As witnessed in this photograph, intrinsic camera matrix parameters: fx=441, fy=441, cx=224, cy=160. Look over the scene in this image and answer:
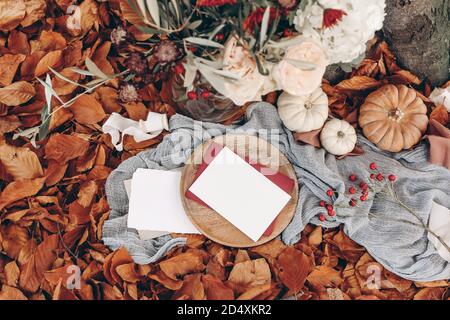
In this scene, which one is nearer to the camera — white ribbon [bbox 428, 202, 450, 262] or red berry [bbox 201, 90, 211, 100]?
red berry [bbox 201, 90, 211, 100]

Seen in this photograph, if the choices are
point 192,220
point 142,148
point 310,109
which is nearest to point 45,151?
point 142,148

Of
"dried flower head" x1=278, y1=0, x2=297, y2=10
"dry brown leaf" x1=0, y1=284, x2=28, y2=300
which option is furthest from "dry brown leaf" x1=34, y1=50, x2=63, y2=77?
"dried flower head" x1=278, y1=0, x2=297, y2=10

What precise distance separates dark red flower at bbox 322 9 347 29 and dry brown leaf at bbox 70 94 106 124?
601 mm

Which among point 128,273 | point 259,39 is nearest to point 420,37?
point 259,39

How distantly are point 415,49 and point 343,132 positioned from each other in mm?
283

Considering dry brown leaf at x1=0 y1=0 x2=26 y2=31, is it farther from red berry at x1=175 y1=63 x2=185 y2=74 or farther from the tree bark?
the tree bark

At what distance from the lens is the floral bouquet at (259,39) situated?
2.30 feet

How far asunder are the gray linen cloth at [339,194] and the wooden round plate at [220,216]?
19 mm

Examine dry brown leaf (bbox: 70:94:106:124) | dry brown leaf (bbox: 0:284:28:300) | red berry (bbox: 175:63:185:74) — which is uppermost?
red berry (bbox: 175:63:185:74)

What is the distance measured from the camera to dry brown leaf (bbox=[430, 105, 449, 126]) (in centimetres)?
110

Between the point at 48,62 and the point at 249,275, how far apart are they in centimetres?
70

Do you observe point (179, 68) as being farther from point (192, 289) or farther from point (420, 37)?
point (420, 37)

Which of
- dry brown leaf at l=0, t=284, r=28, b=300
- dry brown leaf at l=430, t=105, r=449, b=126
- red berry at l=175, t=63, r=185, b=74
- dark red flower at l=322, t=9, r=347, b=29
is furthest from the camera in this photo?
dry brown leaf at l=430, t=105, r=449, b=126

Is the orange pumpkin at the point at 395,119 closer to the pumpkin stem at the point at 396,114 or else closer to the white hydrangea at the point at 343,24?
the pumpkin stem at the point at 396,114
